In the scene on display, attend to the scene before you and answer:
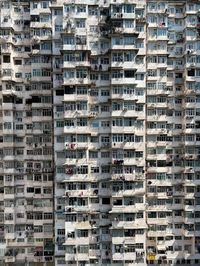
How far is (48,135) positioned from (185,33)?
59.2 feet

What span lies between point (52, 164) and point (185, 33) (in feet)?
64.6

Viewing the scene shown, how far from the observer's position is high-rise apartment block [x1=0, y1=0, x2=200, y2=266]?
37.2m

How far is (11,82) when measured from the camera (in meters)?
38.5

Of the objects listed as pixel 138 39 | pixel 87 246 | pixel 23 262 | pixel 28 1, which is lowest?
pixel 23 262

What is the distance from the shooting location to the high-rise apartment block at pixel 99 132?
3716cm

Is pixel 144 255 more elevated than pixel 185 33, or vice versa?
pixel 185 33

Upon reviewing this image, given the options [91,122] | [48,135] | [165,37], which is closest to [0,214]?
[48,135]

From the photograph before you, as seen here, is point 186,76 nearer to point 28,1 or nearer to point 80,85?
point 80,85

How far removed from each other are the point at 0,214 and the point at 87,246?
9.65 meters

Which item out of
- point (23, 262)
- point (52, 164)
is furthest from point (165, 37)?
point (23, 262)

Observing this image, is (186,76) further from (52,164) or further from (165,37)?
(52,164)

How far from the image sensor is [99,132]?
37.8m

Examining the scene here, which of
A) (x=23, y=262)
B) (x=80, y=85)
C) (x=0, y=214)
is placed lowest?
(x=23, y=262)

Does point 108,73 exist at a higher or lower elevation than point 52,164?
higher
